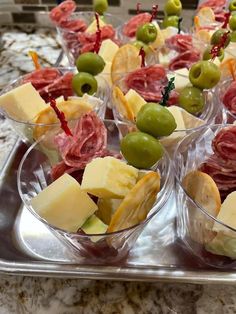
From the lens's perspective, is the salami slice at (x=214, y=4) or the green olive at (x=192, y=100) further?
the salami slice at (x=214, y=4)

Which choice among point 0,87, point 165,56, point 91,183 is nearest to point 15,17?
point 0,87

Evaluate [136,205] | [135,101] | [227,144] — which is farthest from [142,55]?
[136,205]

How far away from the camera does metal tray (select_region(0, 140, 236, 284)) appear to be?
0.64m

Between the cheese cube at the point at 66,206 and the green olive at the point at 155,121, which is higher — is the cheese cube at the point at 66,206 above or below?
below

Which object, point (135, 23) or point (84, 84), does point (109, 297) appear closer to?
point (84, 84)

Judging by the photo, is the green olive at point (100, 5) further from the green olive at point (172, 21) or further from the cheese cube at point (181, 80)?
the cheese cube at point (181, 80)

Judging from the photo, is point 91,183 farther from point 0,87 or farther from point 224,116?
point 0,87

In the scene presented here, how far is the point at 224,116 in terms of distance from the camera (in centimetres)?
87

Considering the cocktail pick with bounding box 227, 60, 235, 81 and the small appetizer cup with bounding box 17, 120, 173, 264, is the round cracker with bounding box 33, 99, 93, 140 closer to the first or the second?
the small appetizer cup with bounding box 17, 120, 173, 264

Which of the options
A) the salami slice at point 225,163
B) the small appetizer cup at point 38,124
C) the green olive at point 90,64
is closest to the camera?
the salami slice at point 225,163

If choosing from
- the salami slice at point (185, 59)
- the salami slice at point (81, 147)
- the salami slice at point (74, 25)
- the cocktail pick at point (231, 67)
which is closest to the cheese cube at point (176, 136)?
the salami slice at point (81, 147)

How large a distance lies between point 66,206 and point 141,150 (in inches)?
6.0

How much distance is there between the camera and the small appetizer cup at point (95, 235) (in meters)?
0.60

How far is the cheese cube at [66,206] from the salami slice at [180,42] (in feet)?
2.12
